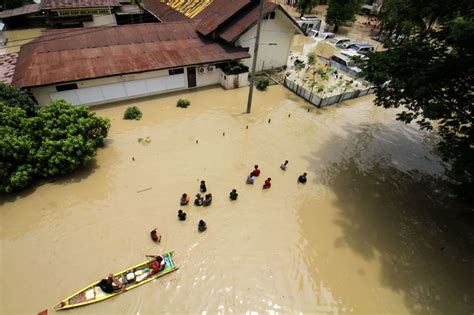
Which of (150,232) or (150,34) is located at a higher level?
(150,34)

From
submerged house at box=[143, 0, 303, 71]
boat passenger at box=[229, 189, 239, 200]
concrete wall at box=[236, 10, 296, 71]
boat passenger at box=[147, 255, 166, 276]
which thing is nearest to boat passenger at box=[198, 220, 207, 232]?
boat passenger at box=[147, 255, 166, 276]

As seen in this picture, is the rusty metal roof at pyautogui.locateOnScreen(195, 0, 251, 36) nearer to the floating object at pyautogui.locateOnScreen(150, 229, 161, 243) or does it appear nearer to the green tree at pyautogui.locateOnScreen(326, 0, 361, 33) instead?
the floating object at pyautogui.locateOnScreen(150, 229, 161, 243)

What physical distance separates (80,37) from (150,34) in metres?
5.29

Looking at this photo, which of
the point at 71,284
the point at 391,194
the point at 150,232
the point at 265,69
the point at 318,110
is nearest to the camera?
the point at 71,284

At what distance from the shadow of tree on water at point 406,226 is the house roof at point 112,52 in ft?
43.0

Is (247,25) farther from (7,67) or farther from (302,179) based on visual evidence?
(7,67)

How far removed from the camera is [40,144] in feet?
40.1

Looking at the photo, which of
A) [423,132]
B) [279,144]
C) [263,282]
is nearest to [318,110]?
[279,144]

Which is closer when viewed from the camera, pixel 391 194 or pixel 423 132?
pixel 391 194

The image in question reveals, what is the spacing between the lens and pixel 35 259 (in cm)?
1018

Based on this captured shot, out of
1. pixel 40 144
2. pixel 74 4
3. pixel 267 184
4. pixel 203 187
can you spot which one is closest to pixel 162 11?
pixel 74 4

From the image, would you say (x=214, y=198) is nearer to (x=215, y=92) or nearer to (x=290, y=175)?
(x=290, y=175)

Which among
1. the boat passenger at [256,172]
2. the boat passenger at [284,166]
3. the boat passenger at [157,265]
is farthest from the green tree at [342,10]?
the boat passenger at [157,265]

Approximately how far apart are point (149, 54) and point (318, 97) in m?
14.0
